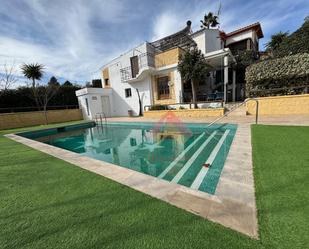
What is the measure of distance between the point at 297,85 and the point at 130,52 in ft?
46.4

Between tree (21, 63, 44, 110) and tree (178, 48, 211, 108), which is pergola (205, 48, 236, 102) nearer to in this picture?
tree (178, 48, 211, 108)

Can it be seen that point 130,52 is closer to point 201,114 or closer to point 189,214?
point 201,114

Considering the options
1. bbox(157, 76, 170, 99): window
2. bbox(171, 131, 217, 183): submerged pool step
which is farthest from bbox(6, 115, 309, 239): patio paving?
bbox(157, 76, 170, 99): window

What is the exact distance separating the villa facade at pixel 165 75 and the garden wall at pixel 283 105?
11.2ft

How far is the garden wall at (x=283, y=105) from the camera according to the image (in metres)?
8.09

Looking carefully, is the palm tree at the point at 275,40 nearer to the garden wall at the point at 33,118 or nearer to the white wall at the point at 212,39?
the white wall at the point at 212,39

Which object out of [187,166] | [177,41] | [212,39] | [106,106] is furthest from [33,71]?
[187,166]

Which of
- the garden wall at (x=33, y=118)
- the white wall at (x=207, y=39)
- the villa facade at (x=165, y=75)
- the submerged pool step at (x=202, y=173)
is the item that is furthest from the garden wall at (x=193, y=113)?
the garden wall at (x=33, y=118)

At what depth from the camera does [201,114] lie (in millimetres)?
10539

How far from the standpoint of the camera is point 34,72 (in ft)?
54.4

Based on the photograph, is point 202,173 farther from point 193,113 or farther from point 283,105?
point 283,105

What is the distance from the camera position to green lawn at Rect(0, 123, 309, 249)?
1.38 meters

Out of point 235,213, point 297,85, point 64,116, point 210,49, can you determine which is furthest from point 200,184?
point 64,116

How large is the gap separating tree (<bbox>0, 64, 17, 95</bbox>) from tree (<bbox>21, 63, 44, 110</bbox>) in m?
2.05
